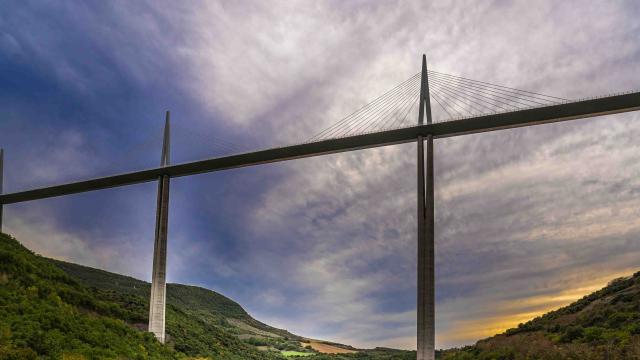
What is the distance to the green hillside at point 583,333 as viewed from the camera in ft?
84.0

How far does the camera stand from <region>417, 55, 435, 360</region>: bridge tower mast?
27.0 metres

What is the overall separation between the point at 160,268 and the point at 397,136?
65.0 ft

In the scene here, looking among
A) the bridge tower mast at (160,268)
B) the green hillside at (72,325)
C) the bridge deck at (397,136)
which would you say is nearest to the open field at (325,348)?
the green hillside at (72,325)

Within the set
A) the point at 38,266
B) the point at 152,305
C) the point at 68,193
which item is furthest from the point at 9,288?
the point at 68,193

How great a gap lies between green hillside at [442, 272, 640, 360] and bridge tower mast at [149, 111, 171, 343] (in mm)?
19926

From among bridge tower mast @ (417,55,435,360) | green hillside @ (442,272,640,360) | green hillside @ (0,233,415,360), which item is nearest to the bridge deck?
bridge tower mast @ (417,55,435,360)

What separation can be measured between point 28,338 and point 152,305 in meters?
19.5

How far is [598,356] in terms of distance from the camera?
24562 mm

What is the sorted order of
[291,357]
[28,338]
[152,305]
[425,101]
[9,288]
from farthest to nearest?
[291,357] < [152,305] < [425,101] < [9,288] < [28,338]

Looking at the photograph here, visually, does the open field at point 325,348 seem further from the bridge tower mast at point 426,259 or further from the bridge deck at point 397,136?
the bridge tower mast at point 426,259

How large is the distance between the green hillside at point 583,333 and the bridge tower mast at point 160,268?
784 inches

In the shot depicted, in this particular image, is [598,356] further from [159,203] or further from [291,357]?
[291,357]

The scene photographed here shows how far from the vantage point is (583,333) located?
94.8 feet

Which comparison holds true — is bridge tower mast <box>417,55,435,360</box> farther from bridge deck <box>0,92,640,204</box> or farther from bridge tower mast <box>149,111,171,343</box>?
bridge tower mast <box>149,111,171,343</box>
